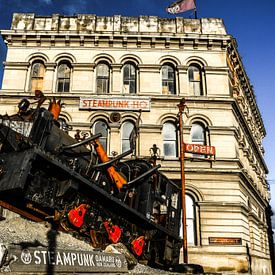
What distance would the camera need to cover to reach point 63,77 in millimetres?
20719

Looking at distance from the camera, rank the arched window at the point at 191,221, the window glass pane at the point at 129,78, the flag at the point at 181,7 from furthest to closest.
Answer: the flag at the point at 181,7, the window glass pane at the point at 129,78, the arched window at the point at 191,221

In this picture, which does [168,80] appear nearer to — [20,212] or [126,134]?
[126,134]

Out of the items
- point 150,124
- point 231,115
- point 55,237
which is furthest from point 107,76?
point 55,237

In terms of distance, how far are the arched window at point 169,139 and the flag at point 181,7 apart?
297 inches

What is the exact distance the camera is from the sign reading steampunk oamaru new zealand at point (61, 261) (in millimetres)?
4969

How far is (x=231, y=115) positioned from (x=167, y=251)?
10.9m

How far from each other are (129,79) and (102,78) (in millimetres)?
1680

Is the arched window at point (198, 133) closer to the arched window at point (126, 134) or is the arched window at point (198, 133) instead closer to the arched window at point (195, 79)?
the arched window at point (195, 79)

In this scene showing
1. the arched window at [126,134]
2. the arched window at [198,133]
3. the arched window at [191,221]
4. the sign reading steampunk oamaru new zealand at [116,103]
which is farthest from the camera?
the sign reading steampunk oamaru new zealand at [116,103]

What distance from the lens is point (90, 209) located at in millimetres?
8516

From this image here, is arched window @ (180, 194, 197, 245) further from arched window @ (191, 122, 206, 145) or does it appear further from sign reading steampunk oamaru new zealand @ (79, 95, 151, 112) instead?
sign reading steampunk oamaru new zealand @ (79, 95, 151, 112)

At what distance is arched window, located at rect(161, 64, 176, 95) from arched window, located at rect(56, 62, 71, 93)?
19.3 ft

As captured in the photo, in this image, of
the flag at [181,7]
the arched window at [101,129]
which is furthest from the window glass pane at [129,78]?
the flag at [181,7]

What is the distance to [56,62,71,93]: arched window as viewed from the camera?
67.3 ft
